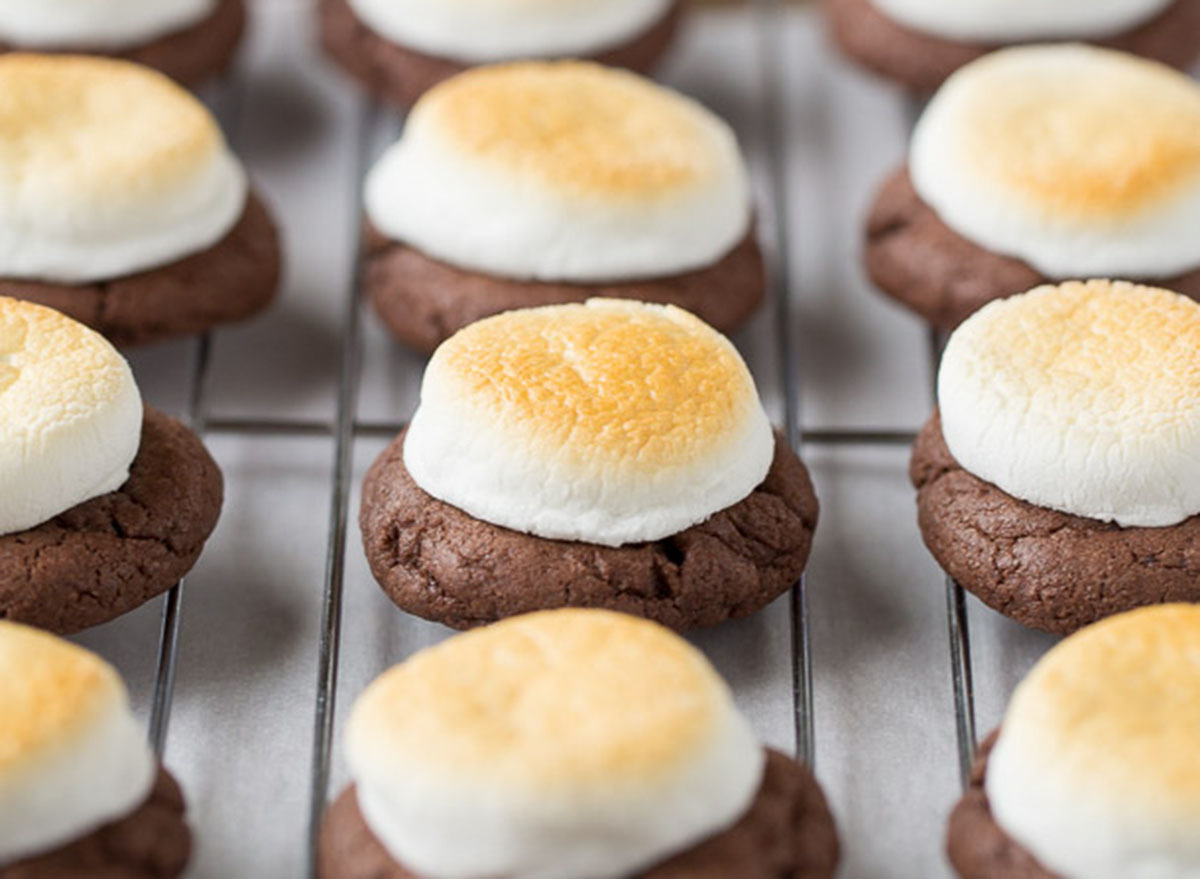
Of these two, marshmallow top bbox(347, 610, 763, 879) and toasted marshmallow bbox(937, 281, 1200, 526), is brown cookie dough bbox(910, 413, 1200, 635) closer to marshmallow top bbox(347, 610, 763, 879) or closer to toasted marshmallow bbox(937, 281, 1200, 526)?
toasted marshmallow bbox(937, 281, 1200, 526)

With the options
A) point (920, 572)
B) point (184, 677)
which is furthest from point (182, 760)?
point (920, 572)

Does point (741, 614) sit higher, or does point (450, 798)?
point (450, 798)

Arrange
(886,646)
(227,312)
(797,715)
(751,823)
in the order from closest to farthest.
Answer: (751,823), (797,715), (886,646), (227,312)

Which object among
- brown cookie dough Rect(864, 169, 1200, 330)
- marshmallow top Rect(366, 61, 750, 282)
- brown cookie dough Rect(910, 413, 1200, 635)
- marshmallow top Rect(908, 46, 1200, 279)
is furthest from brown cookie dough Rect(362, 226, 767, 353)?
brown cookie dough Rect(910, 413, 1200, 635)

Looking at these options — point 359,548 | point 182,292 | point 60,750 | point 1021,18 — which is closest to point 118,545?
point 359,548

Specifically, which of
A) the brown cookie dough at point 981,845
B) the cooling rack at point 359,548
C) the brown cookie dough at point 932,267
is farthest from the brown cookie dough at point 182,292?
the brown cookie dough at point 981,845

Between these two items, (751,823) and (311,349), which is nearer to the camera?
(751,823)

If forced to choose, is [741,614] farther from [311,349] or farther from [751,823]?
[311,349]
